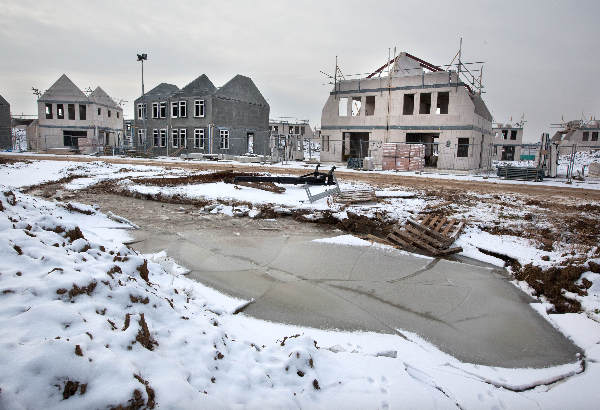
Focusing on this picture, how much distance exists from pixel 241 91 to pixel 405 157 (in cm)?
2485

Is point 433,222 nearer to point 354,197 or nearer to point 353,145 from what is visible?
point 354,197

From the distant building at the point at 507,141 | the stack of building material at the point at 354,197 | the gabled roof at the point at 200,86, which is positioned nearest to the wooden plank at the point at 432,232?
the stack of building material at the point at 354,197

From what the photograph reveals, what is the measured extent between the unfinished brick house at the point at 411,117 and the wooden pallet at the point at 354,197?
591 inches

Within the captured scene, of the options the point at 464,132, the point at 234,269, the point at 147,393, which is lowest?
the point at 234,269

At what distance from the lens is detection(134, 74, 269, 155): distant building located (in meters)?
41.4

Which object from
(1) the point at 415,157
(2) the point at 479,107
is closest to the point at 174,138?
(1) the point at 415,157

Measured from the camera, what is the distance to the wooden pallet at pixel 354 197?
11734 mm

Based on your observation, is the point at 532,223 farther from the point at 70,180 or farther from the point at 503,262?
the point at 70,180

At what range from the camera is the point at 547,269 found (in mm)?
6238

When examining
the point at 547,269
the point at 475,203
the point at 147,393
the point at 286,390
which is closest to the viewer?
the point at 147,393

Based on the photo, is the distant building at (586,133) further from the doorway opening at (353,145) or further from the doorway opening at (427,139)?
the doorway opening at (353,145)

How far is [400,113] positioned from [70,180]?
84.3 feet

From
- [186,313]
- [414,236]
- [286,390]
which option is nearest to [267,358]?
[286,390]

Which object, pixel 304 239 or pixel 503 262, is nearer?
pixel 503 262
